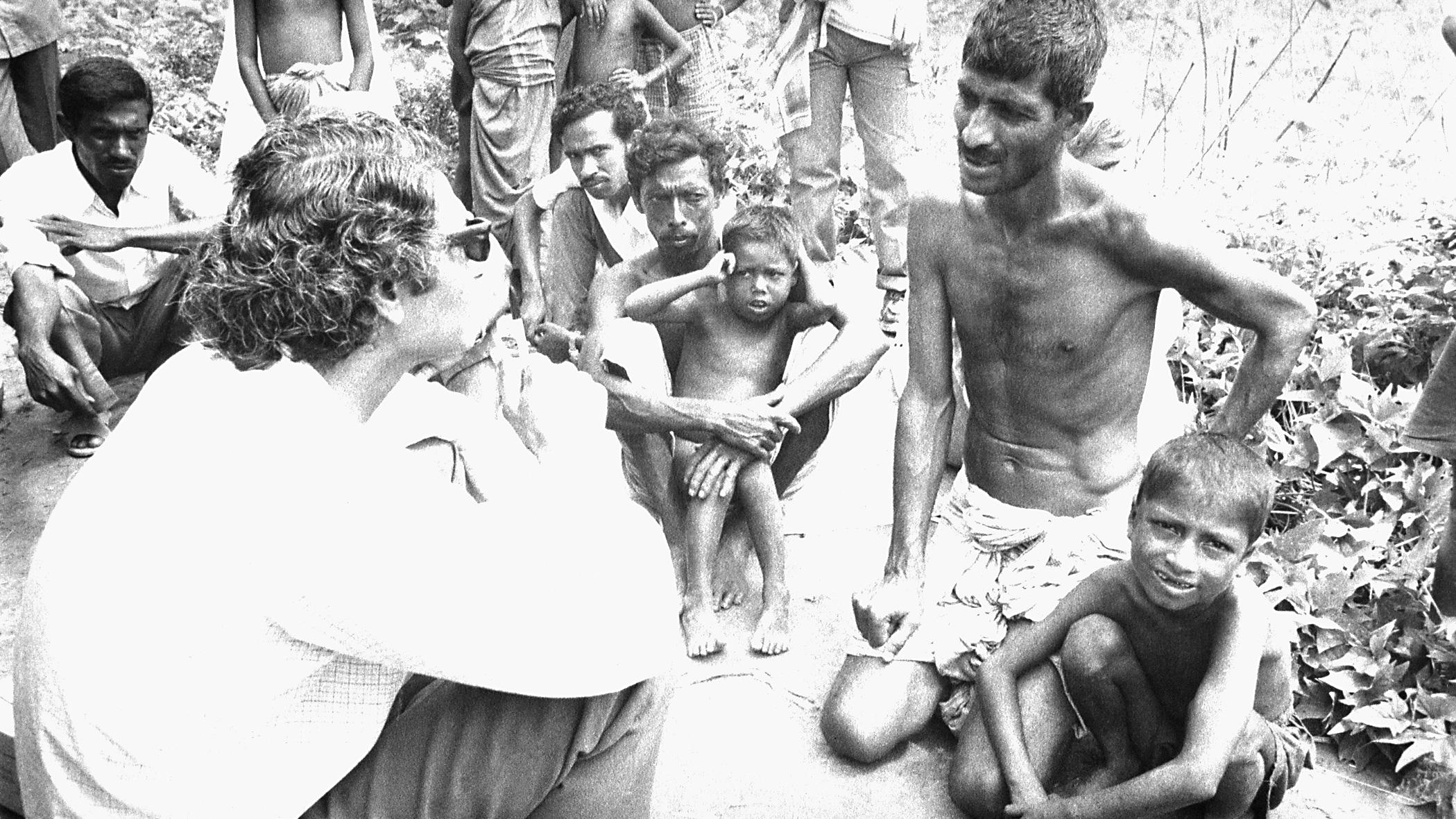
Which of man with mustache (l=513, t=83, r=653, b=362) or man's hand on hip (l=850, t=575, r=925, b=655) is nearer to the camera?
man's hand on hip (l=850, t=575, r=925, b=655)

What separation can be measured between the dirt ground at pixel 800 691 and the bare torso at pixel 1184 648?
0.32 metres

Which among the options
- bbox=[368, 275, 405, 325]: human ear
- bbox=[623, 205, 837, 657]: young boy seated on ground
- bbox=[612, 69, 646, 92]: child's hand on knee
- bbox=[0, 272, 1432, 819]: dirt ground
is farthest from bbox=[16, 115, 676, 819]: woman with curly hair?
bbox=[612, 69, 646, 92]: child's hand on knee

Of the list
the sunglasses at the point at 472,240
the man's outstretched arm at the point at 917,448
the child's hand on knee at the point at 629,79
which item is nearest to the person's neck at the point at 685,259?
the man's outstretched arm at the point at 917,448

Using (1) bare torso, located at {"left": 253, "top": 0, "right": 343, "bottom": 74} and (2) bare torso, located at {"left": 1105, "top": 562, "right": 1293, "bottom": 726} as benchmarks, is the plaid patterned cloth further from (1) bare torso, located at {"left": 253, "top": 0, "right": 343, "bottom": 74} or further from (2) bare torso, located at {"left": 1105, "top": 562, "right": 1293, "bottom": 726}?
(2) bare torso, located at {"left": 1105, "top": 562, "right": 1293, "bottom": 726}

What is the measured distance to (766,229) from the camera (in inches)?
→ 137

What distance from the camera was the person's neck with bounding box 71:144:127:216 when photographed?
4.34 metres

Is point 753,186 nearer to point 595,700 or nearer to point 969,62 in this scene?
point 969,62

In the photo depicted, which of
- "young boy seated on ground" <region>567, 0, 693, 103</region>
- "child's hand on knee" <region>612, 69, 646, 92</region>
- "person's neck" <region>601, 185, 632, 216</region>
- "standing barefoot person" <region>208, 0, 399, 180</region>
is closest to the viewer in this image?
"person's neck" <region>601, 185, 632, 216</region>

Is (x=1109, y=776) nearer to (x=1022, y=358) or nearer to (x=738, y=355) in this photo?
(x=1022, y=358)

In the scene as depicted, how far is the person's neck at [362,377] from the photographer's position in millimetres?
2150

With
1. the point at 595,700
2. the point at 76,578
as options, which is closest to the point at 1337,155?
the point at 595,700

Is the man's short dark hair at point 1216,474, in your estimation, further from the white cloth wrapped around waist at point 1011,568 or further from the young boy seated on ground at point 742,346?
the young boy seated on ground at point 742,346

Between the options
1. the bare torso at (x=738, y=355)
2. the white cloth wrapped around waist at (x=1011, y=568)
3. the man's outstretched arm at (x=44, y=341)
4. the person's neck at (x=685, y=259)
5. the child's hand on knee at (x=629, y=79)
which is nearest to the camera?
the white cloth wrapped around waist at (x=1011, y=568)

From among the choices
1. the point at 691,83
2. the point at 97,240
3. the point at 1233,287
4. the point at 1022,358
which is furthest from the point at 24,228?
the point at 1233,287
